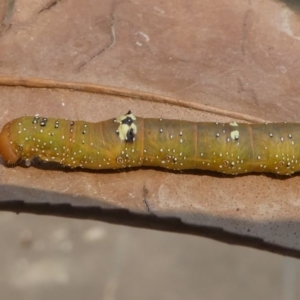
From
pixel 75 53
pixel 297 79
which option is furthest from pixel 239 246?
pixel 75 53

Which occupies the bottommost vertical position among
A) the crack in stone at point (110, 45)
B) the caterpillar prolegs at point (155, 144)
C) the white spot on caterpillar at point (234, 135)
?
the caterpillar prolegs at point (155, 144)

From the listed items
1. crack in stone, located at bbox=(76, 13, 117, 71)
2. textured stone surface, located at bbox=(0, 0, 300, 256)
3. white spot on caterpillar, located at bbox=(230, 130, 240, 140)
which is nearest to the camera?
textured stone surface, located at bbox=(0, 0, 300, 256)

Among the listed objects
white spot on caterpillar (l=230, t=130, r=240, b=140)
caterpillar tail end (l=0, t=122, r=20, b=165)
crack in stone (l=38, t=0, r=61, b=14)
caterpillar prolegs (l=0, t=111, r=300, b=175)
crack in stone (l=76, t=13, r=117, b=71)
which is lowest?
caterpillar tail end (l=0, t=122, r=20, b=165)

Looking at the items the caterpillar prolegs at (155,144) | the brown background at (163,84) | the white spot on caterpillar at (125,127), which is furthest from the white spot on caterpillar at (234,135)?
the white spot on caterpillar at (125,127)

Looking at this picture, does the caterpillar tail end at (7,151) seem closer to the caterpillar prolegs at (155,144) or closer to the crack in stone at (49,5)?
the caterpillar prolegs at (155,144)

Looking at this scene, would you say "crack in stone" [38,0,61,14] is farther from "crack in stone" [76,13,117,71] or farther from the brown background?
"crack in stone" [76,13,117,71]

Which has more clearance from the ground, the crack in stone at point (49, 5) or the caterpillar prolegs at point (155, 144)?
the crack in stone at point (49, 5)

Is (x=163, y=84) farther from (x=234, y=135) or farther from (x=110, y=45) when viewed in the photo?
(x=234, y=135)

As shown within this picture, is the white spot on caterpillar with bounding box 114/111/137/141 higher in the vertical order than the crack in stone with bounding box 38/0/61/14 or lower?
lower

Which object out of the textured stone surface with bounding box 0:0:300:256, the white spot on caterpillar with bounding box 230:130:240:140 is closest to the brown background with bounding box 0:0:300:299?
the textured stone surface with bounding box 0:0:300:256
